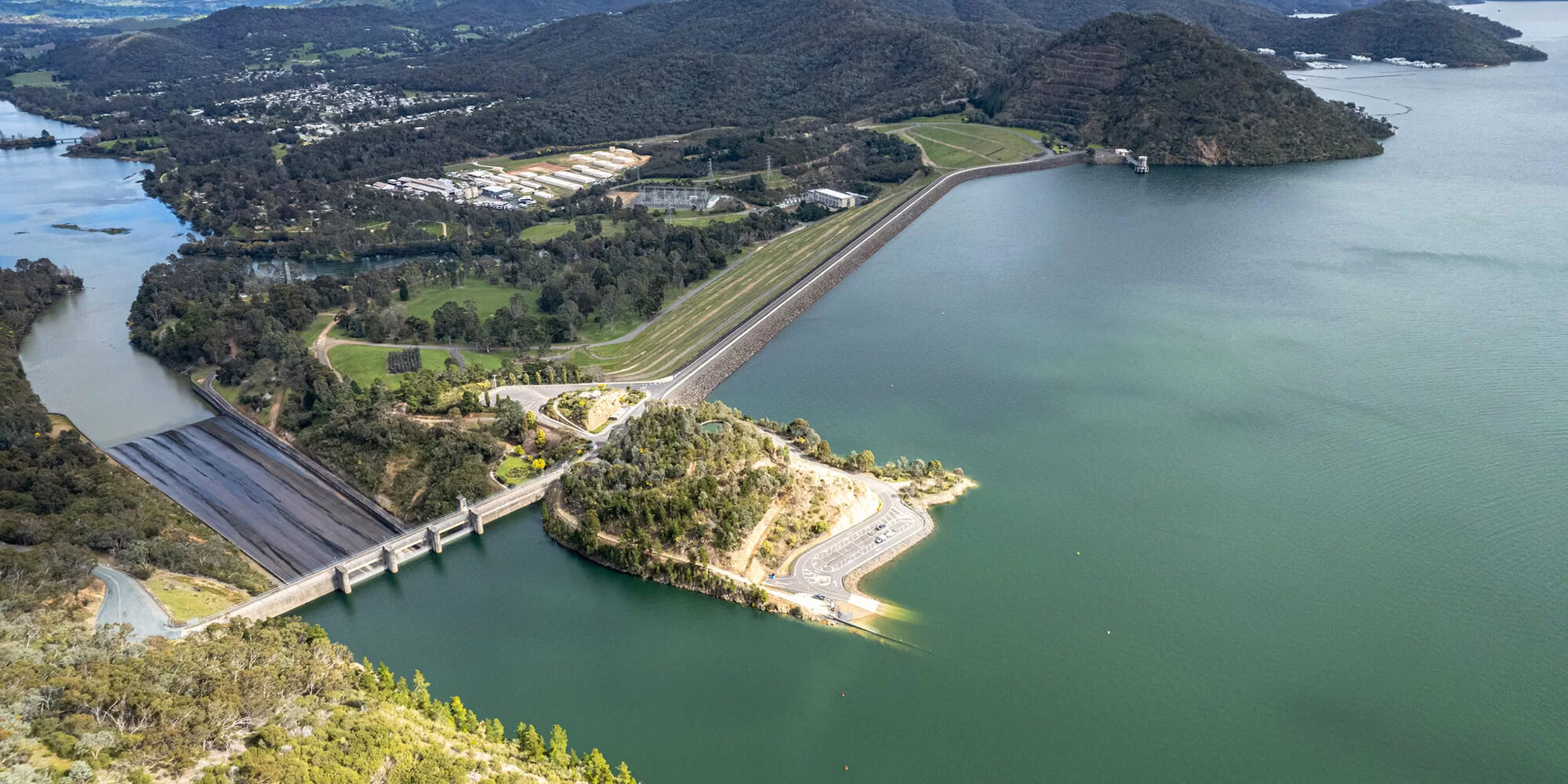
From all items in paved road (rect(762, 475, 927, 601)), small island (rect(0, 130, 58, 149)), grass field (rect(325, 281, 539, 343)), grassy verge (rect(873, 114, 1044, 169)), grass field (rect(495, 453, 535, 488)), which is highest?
grassy verge (rect(873, 114, 1044, 169))

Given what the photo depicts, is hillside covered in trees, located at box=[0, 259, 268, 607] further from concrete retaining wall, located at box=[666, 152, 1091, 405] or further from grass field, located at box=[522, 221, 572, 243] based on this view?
grass field, located at box=[522, 221, 572, 243]

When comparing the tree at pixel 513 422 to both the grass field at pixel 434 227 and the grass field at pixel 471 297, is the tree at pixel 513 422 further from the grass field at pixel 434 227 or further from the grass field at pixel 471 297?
the grass field at pixel 434 227

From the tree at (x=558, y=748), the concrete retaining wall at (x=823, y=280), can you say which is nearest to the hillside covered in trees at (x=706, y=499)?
the concrete retaining wall at (x=823, y=280)

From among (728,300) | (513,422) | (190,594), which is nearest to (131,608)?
(190,594)

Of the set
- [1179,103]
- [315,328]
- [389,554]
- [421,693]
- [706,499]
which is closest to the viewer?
[421,693]

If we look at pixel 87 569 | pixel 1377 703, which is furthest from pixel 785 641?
pixel 87 569

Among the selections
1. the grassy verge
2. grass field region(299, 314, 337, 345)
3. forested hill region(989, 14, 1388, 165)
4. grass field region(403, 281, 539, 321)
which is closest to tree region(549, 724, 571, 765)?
grass field region(299, 314, 337, 345)

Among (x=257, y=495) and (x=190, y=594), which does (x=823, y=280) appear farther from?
(x=190, y=594)
